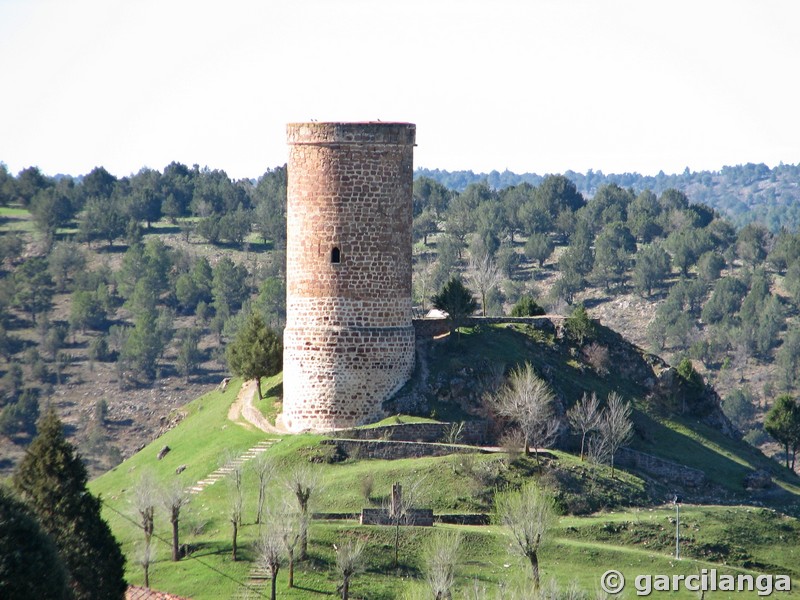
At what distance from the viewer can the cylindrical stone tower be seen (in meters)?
46.0

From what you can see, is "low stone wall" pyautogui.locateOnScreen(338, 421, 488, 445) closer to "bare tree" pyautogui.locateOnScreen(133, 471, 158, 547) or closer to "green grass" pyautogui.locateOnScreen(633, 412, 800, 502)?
"bare tree" pyautogui.locateOnScreen(133, 471, 158, 547)

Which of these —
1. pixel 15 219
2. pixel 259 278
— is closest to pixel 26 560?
pixel 259 278

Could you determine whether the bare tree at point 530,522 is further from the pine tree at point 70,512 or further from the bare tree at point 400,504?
the pine tree at point 70,512

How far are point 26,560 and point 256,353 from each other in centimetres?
2292

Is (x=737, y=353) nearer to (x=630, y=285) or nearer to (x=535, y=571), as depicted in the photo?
(x=630, y=285)

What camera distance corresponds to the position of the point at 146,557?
38125 mm

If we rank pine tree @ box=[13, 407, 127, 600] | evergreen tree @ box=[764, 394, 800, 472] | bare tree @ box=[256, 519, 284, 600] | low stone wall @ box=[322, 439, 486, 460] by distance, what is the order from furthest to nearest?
evergreen tree @ box=[764, 394, 800, 472], low stone wall @ box=[322, 439, 486, 460], bare tree @ box=[256, 519, 284, 600], pine tree @ box=[13, 407, 127, 600]

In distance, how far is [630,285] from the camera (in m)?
109

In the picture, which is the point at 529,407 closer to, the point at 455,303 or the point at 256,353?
the point at 455,303

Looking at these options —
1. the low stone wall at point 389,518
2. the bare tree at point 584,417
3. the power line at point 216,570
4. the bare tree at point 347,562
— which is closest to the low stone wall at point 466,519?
the low stone wall at point 389,518

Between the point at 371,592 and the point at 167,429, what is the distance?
21.9 meters

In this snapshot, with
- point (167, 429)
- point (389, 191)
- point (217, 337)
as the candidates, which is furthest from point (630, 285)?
point (389, 191)

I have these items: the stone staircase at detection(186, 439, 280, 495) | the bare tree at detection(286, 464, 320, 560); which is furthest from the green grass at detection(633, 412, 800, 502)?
the bare tree at detection(286, 464, 320, 560)

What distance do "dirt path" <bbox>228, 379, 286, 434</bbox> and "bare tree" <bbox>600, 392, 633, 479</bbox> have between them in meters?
9.43
